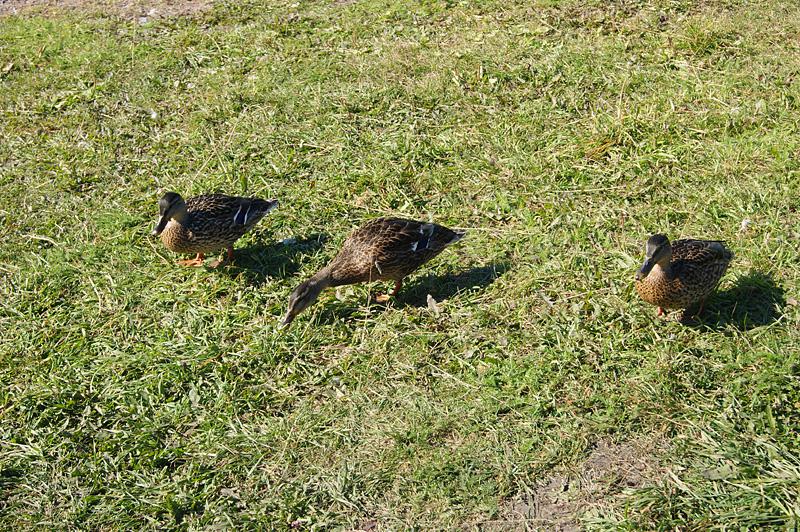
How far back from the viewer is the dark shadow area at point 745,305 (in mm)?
5844

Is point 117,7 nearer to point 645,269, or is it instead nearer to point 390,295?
point 390,295

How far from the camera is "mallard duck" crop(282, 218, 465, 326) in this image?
→ 6.27m

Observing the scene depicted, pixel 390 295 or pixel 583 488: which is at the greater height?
pixel 390 295

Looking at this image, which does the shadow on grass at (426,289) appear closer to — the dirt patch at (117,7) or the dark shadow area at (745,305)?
the dark shadow area at (745,305)

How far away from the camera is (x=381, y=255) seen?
6.26m

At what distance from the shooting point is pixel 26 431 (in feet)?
18.2

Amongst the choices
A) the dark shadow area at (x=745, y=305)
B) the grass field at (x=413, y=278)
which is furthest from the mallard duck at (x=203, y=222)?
the dark shadow area at (x=745, y=305)

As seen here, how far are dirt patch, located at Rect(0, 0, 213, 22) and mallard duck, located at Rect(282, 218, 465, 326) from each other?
19.3 ft

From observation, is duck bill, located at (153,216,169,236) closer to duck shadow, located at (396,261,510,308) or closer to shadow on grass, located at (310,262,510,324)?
shadow on grass, located at (310,262,510,324)

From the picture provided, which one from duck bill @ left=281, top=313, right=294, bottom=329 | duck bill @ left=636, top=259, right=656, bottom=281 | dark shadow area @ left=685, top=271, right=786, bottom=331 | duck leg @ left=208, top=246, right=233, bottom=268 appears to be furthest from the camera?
→ duck leg @ left=208, top=246, right=233, bottom=268

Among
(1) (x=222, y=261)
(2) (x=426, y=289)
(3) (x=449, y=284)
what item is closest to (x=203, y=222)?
(1) (x=222, y=261)

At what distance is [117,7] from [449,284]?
7.14 meters

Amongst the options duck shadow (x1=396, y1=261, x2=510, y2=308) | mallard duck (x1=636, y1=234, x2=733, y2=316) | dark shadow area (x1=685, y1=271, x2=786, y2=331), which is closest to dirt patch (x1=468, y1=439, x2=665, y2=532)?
mallard duck (x1=636, y1=234, x2=733, y2=316)

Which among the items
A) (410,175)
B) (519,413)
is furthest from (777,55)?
(519,413)
